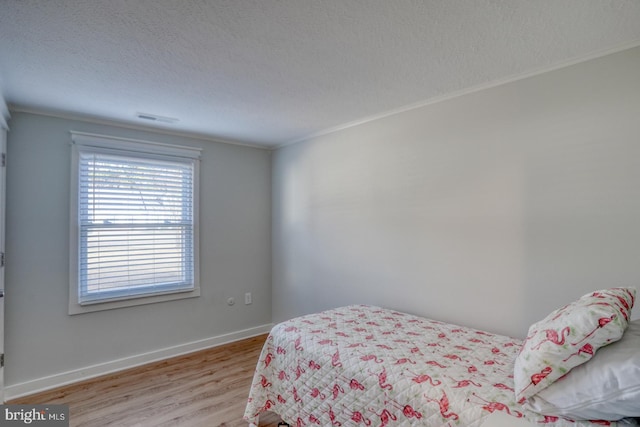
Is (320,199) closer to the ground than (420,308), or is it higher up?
higher up

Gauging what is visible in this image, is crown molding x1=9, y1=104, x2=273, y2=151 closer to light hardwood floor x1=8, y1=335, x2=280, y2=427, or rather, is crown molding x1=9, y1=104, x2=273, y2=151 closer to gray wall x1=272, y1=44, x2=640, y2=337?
gray wall x1=272, y1=44, x2=640, y2=337

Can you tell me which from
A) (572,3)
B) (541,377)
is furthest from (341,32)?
(541,377)

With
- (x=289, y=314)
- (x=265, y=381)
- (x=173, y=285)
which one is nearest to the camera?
(x=265, y=381)

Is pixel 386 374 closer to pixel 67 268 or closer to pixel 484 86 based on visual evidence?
pixel 484 86

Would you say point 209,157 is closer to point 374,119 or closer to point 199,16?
point 374,119

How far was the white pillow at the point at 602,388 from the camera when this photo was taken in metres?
1.05

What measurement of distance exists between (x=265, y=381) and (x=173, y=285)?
1.70 m

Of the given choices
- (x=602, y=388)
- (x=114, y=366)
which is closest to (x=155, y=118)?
(x=114, y=366)

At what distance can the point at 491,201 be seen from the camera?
233 cm

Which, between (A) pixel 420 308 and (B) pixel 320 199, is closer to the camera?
(A) pixel 420 308

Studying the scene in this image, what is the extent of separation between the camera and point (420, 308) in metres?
2.73

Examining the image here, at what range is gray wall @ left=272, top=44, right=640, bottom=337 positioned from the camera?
6.22 ft

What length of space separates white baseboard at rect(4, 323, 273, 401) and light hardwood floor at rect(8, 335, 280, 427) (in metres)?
0.06

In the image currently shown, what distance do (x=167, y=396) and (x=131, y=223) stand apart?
61.2 inches
